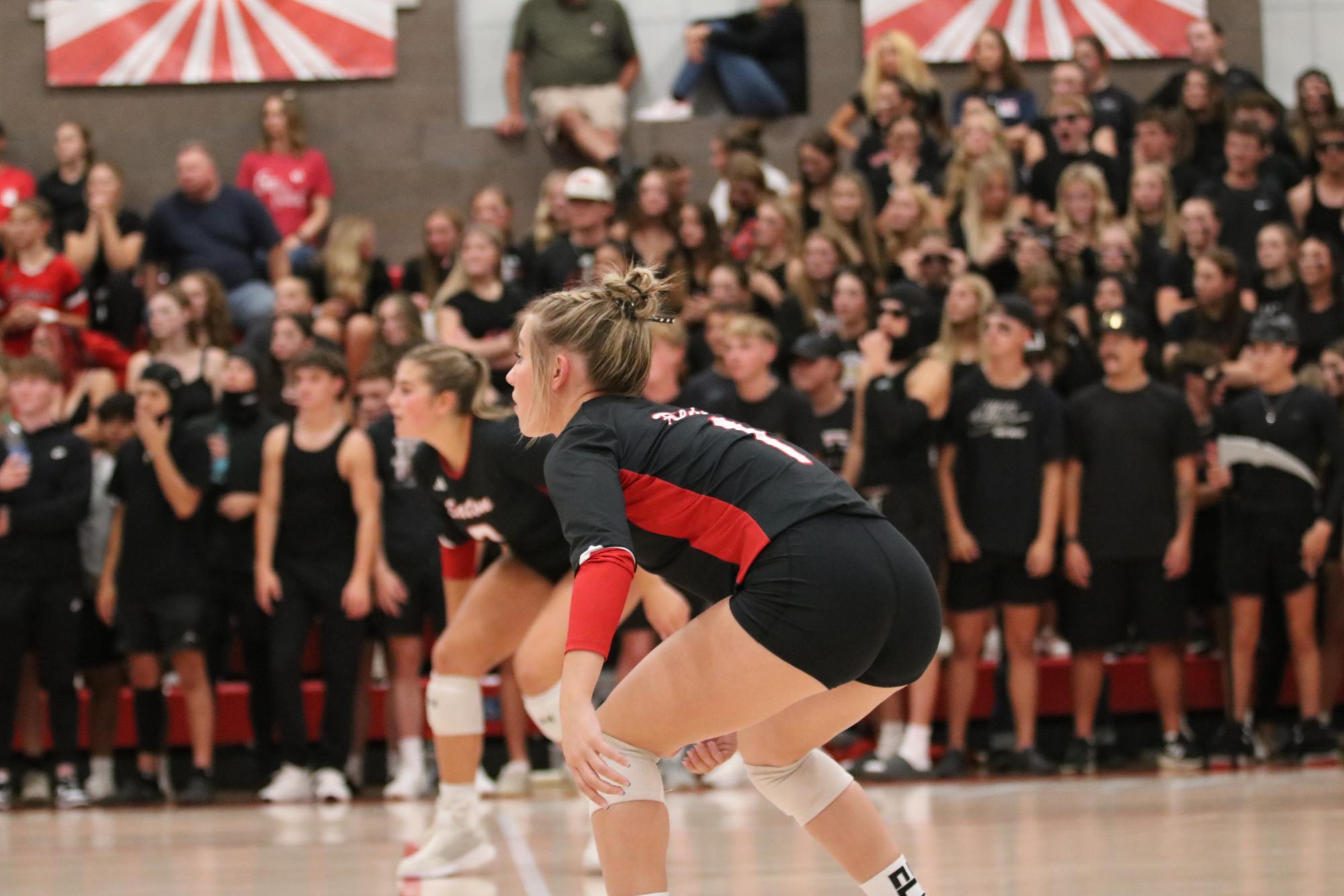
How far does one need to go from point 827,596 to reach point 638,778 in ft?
1.52

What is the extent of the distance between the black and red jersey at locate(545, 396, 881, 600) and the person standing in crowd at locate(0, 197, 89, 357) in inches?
263

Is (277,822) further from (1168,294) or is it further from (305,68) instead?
(305,68)

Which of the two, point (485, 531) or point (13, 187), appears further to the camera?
point (13, 187)

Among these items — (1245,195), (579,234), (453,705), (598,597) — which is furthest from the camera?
(1245,195)

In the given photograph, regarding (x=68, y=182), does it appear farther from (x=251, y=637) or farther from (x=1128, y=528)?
(x=1128, y=528)

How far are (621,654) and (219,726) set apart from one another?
6.48ft

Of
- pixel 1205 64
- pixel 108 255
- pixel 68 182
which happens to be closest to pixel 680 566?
pixel 108 255

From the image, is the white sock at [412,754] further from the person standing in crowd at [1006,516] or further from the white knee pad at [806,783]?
the white knee pad at [806,783]

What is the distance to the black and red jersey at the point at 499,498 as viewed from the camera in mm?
4586

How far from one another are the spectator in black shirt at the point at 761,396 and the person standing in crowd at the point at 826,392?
7 cm

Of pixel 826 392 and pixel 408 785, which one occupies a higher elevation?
pixel 826 392

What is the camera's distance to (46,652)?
23.1 feet

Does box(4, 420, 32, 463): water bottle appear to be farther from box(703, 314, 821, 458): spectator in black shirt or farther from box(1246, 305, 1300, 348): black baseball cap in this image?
box(1246, 305, 1300, 348): black baseball cap

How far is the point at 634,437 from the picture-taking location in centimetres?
273
